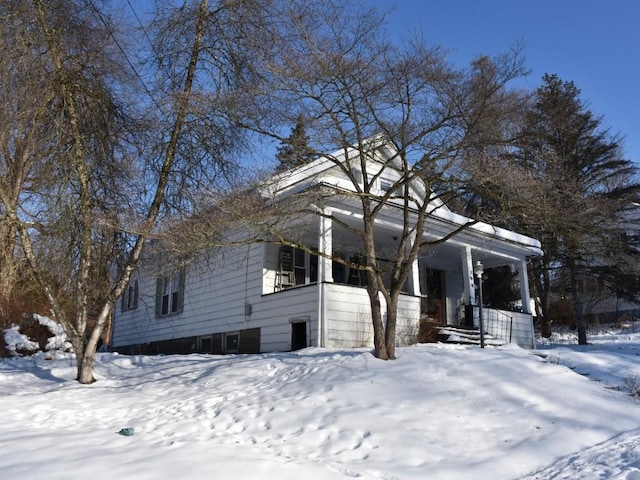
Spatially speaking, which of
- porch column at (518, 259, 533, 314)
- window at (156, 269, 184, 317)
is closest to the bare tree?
window at (156, 269, 184, 317)

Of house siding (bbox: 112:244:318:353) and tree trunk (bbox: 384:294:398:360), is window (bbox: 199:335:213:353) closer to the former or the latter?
house siding (bbox: 112:244:318:353)

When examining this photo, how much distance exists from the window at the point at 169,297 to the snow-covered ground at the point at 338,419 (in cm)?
642

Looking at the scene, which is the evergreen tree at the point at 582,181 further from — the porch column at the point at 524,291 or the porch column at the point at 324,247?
the porch column at the point at 324,247

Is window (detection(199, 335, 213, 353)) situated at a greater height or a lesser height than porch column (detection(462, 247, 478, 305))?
lesser

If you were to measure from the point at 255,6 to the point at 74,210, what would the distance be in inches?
184

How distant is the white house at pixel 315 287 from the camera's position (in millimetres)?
11336

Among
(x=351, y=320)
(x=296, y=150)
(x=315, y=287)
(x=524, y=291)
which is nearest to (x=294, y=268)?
(x=315, y=287)

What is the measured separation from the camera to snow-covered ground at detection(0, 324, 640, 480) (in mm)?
4738

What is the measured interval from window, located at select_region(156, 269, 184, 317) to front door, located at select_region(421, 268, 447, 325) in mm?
7668

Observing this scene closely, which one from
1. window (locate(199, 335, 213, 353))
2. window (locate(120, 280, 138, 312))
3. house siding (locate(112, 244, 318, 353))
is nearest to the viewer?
house siding (locate(112, 244, 318, 353))

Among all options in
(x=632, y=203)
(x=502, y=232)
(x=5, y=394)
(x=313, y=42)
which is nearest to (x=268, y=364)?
(x=5, y=394)

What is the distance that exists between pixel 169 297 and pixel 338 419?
38.8 feet

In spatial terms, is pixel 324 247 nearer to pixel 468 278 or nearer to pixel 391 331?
pixel 391 331

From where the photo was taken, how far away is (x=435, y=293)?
1798 centimetres
